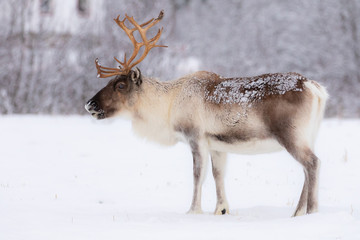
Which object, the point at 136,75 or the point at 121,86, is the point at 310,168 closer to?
the point at 136,75

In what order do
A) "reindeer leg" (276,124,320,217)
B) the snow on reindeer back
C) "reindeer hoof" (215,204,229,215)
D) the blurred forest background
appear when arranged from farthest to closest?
the blurred forest background, "reindeer hoof" (215,204,229,215), the snow on reindeer back, "reindeer leg" (276,124,320,217)

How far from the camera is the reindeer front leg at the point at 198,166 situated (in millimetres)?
6046

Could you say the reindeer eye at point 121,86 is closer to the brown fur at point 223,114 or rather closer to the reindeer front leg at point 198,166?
the brown fur at point 223,114

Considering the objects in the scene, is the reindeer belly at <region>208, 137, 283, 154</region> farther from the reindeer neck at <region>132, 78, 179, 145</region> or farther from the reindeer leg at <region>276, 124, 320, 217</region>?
the reindeer neck at <region>132, 78, 179, 145</region>

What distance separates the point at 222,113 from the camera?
5.93 metres

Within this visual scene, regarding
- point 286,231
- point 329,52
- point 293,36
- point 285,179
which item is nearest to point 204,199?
point 285,179

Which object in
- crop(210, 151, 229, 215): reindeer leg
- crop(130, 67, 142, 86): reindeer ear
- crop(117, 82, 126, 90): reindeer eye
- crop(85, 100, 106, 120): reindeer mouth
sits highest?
crop(130, 67, 142, 86): reindeer ear

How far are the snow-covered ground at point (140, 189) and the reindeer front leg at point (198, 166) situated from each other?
0.21 m

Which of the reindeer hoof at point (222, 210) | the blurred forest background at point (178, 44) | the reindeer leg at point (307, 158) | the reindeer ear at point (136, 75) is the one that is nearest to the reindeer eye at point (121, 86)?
the reindeer ear at point (136, 75)

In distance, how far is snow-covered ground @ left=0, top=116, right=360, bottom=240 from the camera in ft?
16.0

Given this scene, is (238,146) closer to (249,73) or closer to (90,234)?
(90,234)

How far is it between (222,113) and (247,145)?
449 millimetres

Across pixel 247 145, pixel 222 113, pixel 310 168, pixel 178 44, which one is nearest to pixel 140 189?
pixel 222 113

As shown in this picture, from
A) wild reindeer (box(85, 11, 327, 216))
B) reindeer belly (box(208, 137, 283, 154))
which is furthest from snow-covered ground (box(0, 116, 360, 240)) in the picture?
reindeer belly (box(208, 137, 283, 154))
